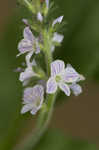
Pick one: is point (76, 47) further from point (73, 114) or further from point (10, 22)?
point (73, 114)

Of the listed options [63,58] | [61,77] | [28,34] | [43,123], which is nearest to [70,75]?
[61,77]

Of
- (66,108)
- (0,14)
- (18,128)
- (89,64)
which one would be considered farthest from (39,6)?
(0,14)

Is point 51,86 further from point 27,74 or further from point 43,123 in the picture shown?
point 43,123

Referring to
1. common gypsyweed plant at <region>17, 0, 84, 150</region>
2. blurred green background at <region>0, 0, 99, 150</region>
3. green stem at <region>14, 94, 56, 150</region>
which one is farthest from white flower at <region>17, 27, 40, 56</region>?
blurred green background at <region>0, 0, 99, 150</region>

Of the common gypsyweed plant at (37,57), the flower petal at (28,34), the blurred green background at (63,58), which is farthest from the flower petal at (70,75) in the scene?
the blurred green background at (63,58)

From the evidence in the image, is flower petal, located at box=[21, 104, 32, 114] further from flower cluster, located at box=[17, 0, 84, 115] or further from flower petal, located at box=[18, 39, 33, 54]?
flower petal, located at box=[18, 39, 33, 54]

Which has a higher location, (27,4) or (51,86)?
(27,4)

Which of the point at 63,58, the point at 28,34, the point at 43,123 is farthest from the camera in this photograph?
the point at 63,58

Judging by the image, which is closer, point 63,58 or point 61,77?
point 61,77
